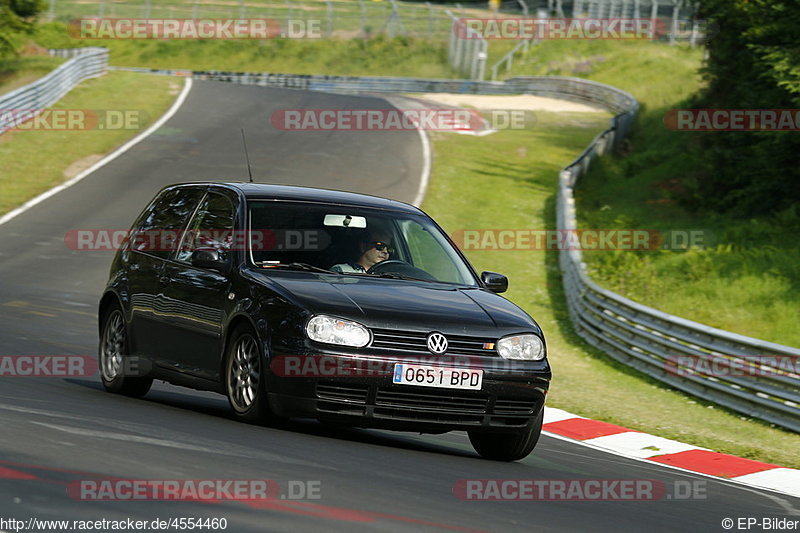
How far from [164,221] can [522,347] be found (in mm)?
3247

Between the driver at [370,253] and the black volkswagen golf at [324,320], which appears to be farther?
the driver at [370,253]

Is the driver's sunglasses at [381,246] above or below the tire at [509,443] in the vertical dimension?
above

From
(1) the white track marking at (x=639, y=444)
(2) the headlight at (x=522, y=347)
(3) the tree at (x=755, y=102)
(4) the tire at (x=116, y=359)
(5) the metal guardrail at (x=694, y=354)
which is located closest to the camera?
(2) the headlight at (x=522, y=347)

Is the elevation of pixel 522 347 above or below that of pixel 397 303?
below

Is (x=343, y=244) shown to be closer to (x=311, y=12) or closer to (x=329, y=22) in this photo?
(x=329, y=22)

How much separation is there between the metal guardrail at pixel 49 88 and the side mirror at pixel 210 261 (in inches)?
953

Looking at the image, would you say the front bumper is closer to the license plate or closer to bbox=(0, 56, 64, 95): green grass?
the license plate

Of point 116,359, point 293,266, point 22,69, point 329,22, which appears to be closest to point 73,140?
point 22,69

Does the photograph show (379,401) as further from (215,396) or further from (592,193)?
(592,193)

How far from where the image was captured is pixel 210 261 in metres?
8.79

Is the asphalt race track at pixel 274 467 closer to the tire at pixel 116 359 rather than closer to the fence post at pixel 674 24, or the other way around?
the tire at pixel 116 359

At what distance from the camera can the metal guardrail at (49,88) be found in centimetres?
3219

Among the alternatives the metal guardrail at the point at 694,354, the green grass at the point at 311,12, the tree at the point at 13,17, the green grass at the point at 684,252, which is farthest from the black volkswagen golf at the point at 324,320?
the green grass at the point at 311,12

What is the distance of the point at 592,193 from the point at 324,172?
Answer: 6.29 meters
